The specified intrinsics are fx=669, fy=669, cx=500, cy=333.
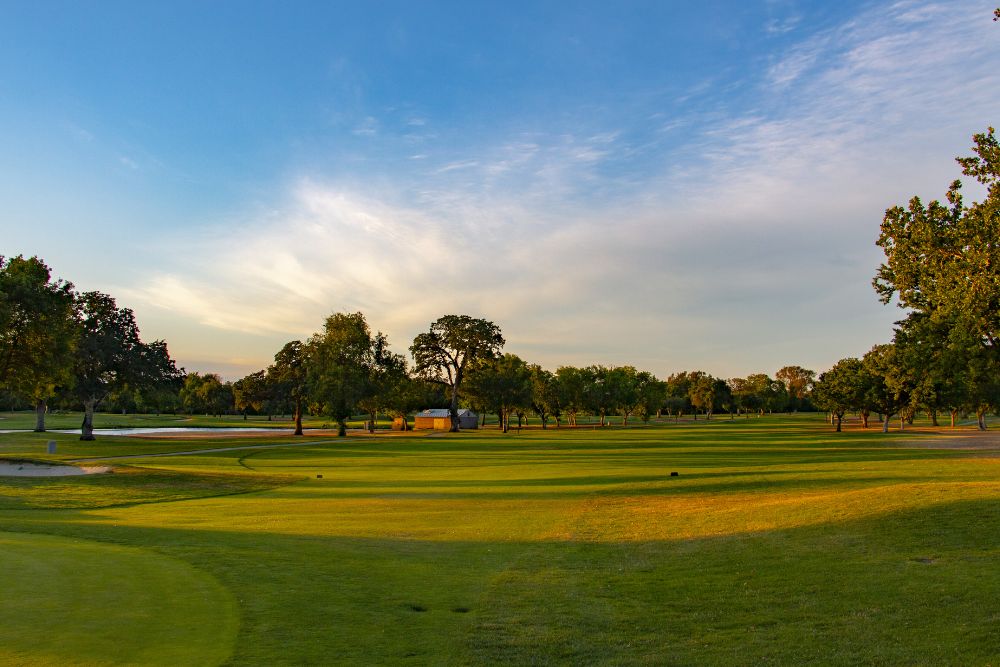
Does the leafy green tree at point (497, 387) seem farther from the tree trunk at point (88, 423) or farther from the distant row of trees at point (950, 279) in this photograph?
the distant row of trees at point (950, 279)

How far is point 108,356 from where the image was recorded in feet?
221

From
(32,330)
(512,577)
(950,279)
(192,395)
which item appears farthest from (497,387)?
(192,395)

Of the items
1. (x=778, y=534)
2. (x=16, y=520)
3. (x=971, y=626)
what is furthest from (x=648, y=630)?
(x=16, y=520)

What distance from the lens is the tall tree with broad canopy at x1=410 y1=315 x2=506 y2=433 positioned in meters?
101

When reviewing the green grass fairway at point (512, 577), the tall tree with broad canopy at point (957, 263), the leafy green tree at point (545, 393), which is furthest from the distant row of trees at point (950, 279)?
the leafy green tree at point (545, 393)

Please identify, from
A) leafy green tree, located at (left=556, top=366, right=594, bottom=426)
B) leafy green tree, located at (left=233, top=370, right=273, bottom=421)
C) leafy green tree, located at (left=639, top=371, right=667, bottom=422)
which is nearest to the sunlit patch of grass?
leafy green tree, located at (left=233, top=370, right=273, bottom=421)

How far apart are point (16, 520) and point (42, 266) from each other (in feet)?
99.5

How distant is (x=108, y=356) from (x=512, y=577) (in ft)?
221

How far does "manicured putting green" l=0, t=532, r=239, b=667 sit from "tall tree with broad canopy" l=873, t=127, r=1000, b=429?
80.1 ft

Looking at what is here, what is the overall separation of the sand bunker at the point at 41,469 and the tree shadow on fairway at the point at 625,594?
2120 cm

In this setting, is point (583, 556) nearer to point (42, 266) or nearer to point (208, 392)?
point (42, 266)

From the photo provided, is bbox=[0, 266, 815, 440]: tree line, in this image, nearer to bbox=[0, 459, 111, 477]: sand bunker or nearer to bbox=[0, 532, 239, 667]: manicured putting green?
bbox=[0, 459, 111, 477]: sand bunker

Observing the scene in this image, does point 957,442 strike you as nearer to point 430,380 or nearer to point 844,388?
point 844,388

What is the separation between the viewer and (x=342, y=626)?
939cm
